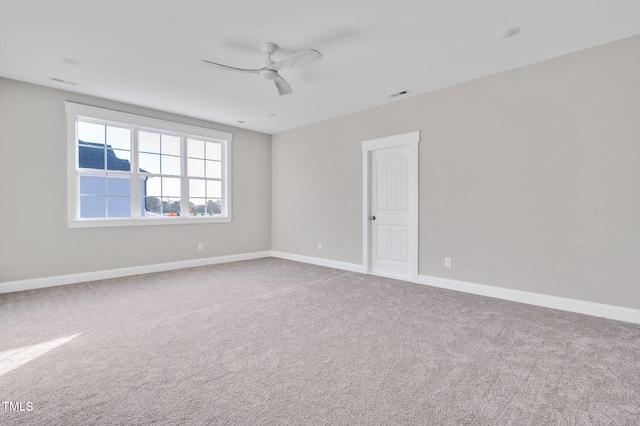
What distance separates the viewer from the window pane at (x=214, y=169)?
6.00 m

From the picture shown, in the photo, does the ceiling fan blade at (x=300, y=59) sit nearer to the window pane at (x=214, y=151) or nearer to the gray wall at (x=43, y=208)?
the gray wall at (x=43, y=208)

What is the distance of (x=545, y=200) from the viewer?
3385 mm

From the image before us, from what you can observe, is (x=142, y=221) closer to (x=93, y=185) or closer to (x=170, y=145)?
(x=93, y=185)

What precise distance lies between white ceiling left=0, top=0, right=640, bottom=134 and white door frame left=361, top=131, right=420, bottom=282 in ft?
2.34

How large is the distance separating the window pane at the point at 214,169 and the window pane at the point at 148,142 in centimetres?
93

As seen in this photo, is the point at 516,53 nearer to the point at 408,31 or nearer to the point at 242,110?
the point at 408,31

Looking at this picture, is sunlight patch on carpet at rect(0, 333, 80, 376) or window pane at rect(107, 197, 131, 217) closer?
sunlight patch on carpet at rect(0, 333, 80, 376)

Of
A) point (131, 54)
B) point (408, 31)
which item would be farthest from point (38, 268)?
point (408, 31)

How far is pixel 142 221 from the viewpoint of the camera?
5.06 metres

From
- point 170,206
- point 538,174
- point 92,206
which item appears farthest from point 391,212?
point 92,206

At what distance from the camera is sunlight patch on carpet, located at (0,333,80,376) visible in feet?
6.99

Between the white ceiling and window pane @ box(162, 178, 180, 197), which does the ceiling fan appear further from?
window pane @ box(162, 178, 180, 197)

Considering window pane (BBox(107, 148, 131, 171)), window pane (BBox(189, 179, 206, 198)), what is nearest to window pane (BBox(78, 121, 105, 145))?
window pane (BBox(107, 148, 131, 171))

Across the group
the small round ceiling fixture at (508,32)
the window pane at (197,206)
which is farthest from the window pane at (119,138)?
the small round ceiling fixture at (508,32)
